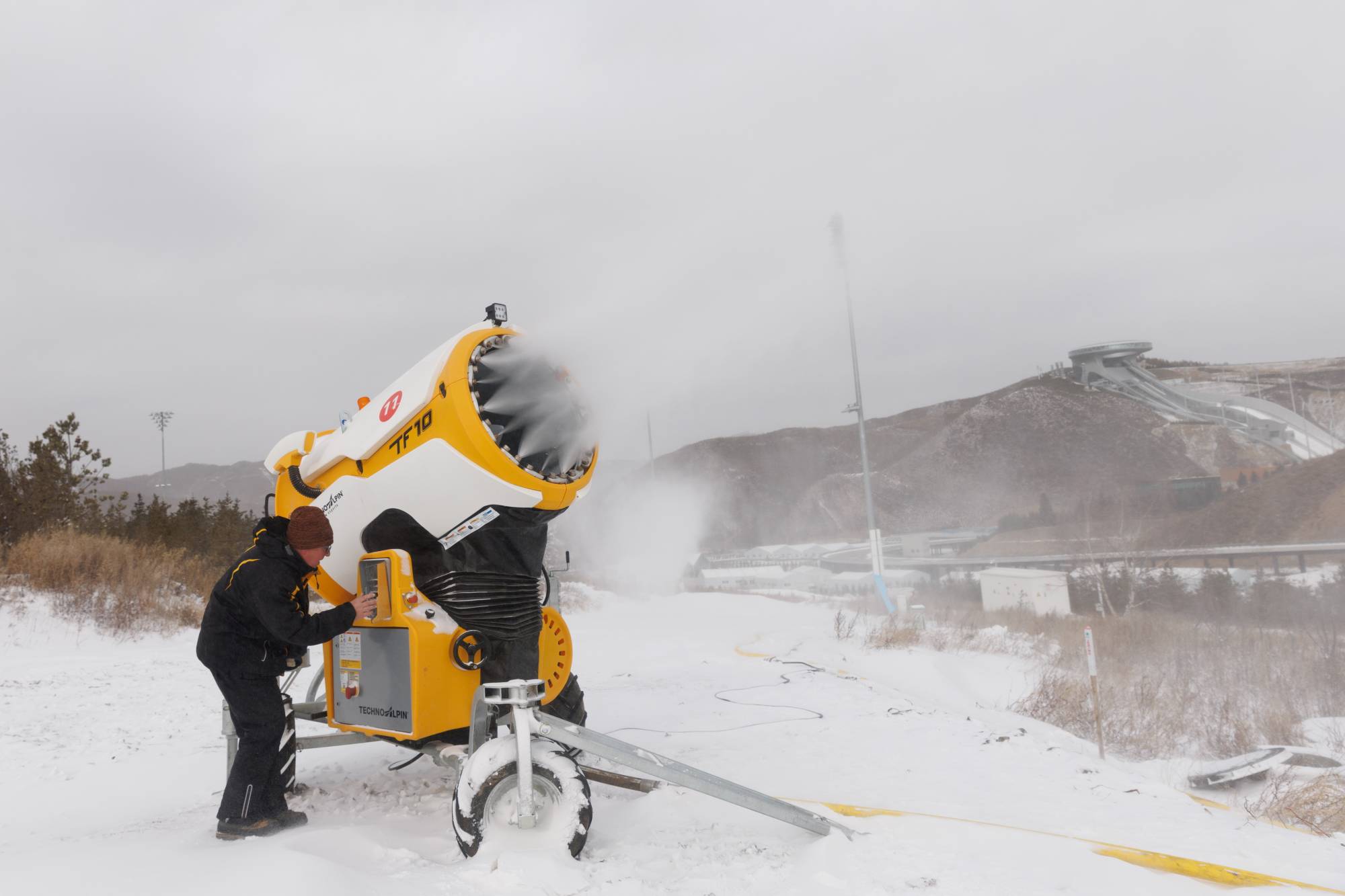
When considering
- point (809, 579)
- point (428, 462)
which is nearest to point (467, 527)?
point (428, 462)

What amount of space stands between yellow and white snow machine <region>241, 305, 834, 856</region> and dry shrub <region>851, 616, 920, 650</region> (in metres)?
9.50

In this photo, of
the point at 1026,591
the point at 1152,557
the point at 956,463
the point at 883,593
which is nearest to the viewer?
the point at 883,593

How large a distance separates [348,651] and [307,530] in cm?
78

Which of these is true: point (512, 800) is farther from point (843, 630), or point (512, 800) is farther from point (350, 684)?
point (843, 630)

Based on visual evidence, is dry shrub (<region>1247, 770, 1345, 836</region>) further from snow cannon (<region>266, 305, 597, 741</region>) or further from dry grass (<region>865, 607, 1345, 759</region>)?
snow cannon (<region>266, 305, 597, 741</region>)

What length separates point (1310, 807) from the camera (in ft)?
17.1

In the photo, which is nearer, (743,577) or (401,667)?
(401,667)

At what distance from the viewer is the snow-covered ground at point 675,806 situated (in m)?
2.96

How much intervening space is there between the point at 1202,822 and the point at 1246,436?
3501 inches

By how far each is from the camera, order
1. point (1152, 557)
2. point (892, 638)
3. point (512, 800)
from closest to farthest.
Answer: point (512, 800) → point (892, 638) → point (1152, 557)

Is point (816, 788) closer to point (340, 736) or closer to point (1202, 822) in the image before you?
point (1202, 822)

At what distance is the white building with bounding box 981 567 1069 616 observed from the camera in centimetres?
2417

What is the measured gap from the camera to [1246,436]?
7562 cm

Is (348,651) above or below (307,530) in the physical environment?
below
